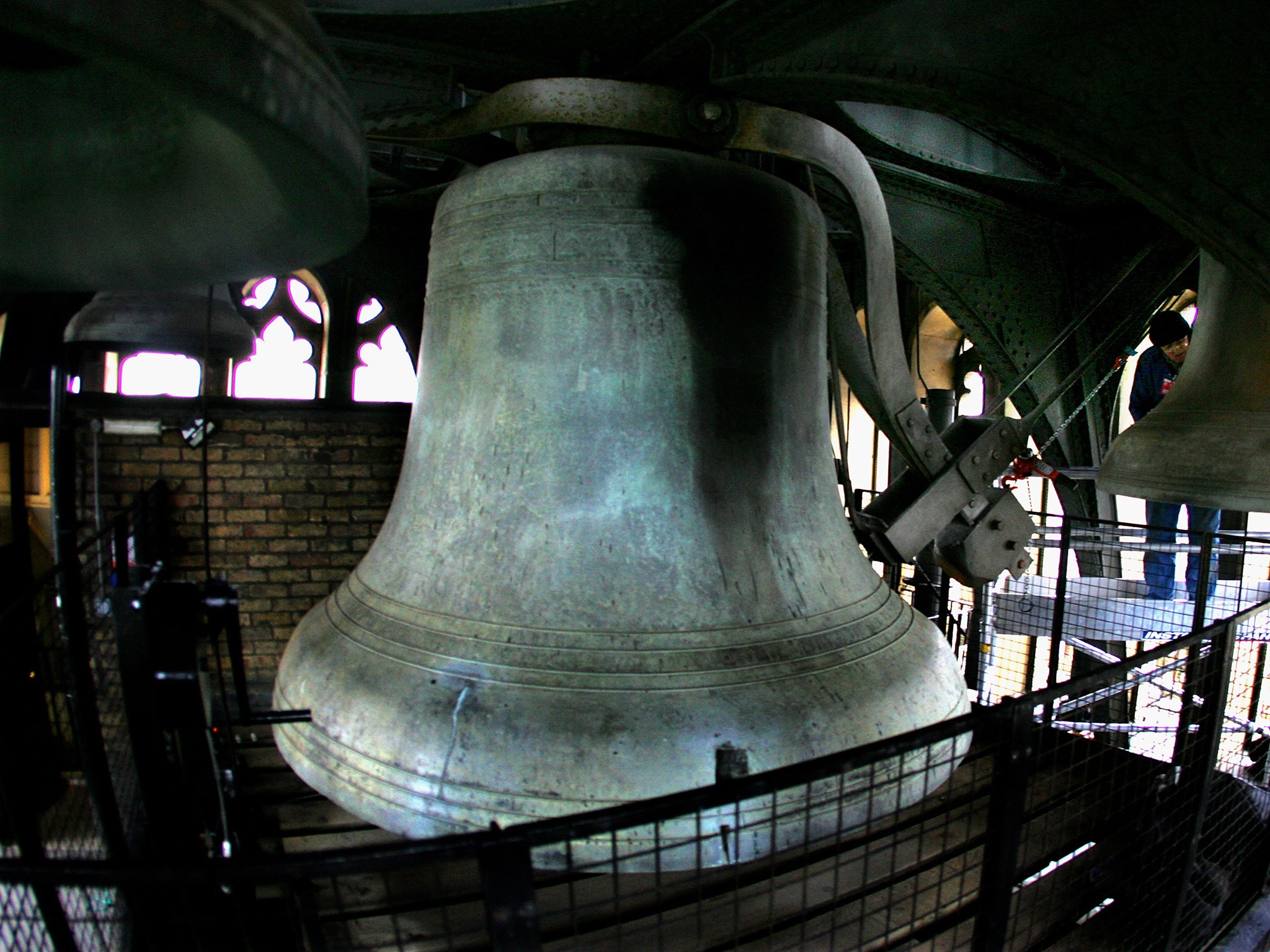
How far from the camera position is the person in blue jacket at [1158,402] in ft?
13.4

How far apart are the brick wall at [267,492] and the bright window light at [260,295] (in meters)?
2.95

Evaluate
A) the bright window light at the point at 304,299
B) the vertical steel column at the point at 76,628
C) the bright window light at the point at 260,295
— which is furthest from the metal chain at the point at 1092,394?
the bright window light at the point at 260,295

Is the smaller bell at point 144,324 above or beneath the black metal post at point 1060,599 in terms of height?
above

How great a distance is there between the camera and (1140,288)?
4.57m

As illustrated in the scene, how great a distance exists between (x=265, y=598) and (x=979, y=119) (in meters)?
4.29

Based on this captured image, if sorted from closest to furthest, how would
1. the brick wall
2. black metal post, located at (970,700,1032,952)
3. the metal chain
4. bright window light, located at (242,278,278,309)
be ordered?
1. black metal post, located at (970,700,1032,952)
2. the brick wall
3. the metal chain
4. bright window light, located at (242,278,278,309)

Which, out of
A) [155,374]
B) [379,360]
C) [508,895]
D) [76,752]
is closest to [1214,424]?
[508,895]

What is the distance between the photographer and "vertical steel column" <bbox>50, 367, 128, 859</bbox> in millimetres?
1956

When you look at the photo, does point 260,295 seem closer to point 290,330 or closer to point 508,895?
point 290,330

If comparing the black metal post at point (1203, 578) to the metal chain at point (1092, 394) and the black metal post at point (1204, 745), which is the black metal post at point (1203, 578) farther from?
the black metal post at point (1204, 745)

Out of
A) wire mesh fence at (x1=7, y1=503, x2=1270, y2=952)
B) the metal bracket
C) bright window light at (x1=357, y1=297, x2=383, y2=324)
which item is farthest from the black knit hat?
bright window light at (x1=357, y1=297, x2=383, y2=324)

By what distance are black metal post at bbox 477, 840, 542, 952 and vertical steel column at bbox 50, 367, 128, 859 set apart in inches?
46.6

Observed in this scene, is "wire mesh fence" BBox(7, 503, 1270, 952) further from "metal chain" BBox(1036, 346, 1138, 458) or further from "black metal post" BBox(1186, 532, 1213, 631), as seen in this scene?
"metal chain" BBox(1036, 346, 1138, 458)

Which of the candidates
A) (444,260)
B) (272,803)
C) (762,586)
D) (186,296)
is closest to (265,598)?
(186,296)
